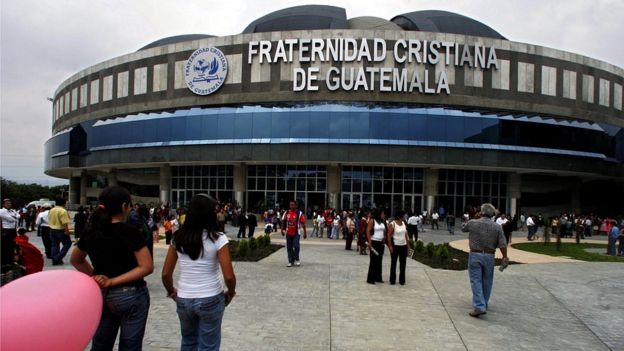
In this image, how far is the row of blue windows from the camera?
3528 centimetres

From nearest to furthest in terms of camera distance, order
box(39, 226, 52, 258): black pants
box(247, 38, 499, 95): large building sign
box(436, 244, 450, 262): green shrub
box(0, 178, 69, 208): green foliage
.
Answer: box(39, 226, 52, 258): black pants
box(436, 244, 450, 262): green shrub
box(247, 38, 499, 95): large building sign
box(0, 178, 69, 208): green foliage

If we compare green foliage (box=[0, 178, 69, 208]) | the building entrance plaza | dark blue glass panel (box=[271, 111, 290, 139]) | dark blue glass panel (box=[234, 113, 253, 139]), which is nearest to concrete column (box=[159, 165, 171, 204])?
the building entrance plaza

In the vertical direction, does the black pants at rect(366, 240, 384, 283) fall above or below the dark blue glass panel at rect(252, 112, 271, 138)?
below

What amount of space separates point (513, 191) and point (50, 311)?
42.2 meters

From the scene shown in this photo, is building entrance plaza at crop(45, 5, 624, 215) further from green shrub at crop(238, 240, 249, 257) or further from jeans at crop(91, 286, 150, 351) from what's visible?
jeans at crop(91, 286, 150, 351)

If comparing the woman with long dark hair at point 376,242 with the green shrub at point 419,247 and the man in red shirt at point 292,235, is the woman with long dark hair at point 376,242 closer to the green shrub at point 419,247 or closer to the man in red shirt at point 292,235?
the man in red shirt at point 292,235

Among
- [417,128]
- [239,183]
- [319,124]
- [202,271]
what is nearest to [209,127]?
[239,183]

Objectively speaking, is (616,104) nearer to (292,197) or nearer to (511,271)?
(292,197)

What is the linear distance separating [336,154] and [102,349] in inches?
1251

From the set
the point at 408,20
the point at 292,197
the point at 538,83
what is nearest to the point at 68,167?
the point at 292,197

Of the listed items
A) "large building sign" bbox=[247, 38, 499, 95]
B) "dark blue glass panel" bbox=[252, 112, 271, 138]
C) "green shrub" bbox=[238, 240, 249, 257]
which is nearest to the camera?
"green shrub" bbox=[238, 240, 249, 257]

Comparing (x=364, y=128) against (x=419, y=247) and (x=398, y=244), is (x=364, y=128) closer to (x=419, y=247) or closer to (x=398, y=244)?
(x=419, y=247)

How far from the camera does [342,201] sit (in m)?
38.6

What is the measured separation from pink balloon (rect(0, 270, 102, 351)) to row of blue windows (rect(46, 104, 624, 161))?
3212cm
